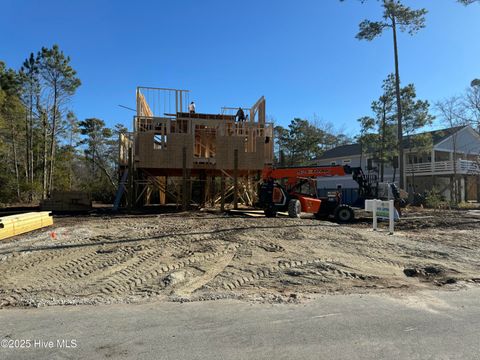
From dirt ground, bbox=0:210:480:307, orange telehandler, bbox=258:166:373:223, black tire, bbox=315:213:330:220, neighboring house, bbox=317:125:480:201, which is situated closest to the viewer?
dirt ground, bbox=0:210:480:307

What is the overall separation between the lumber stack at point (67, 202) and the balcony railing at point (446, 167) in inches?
1211

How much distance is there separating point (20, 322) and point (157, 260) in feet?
11.3

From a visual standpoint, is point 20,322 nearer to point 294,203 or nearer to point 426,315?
point 426,315

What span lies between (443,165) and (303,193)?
24.8 meters

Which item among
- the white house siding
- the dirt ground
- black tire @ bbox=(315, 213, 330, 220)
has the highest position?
the white house siding

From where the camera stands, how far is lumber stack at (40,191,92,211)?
64.0 ft

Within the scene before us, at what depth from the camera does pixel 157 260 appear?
807cm

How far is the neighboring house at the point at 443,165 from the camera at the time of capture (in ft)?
119

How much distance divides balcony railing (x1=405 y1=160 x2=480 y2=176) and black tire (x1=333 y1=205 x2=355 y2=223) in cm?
2359

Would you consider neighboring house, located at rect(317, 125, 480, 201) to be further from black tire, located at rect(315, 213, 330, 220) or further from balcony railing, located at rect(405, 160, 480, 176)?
black tire, located at rect(315, 213, 330, 220)

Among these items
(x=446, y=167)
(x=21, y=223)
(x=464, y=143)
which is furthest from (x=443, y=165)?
(x=21, y=223)

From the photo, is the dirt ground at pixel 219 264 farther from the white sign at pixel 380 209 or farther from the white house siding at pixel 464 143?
the white house siding at pixel 464 143

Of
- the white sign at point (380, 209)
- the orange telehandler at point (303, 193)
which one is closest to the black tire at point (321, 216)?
Answer: the orange telehandler at point (303, 193)

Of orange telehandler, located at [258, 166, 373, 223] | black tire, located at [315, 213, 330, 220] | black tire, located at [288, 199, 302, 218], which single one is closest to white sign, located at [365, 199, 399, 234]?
orange telehandler, located at [258, 166, 373, 223]
